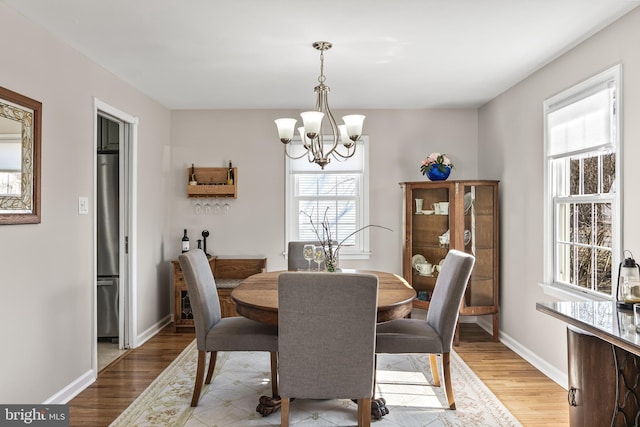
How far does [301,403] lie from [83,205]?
2.03 meters

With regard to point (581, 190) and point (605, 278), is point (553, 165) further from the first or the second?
point (605, 278)

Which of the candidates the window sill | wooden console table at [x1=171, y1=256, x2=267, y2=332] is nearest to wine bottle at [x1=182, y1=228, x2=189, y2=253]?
wooden console table at [x1=171, y1=256, x2=267, y2=332]

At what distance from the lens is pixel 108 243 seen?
436 centimetres

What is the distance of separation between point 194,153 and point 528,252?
3499mm

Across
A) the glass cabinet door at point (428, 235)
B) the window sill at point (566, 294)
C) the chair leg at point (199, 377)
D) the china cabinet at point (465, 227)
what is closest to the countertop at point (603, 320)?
the window sill at point (566, 294)

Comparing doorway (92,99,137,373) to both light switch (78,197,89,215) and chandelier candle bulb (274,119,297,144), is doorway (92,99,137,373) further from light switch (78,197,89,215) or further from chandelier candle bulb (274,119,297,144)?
chandelier candle bulb (274,119,297,144)

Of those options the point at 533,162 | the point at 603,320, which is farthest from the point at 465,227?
the point at 603,320

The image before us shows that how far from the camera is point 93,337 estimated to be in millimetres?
3488

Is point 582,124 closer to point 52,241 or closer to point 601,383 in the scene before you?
point 601,383

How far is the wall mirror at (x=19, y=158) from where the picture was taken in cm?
252

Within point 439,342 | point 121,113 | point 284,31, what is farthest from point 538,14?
point 121,113

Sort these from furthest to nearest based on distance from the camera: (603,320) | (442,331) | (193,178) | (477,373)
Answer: (193,178), (477,373), (442,331), (603,320)

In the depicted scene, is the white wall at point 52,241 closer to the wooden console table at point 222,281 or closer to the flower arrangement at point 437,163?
the wooden console table at point 222,281

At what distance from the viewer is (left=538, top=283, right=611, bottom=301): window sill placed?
309 cm
